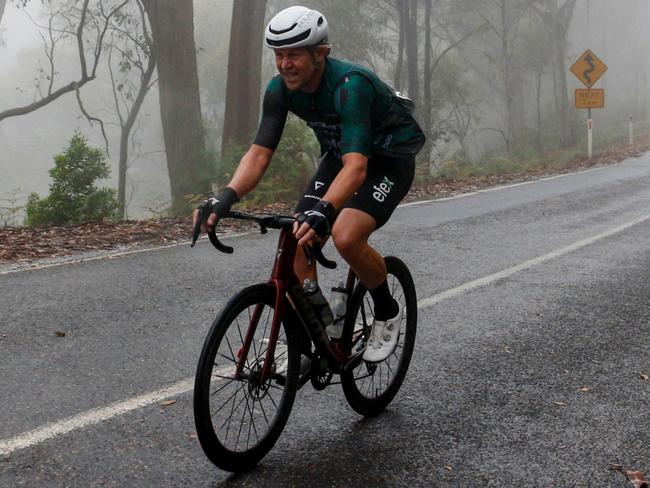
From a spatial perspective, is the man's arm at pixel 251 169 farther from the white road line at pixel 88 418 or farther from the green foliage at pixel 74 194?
the green foliage at pixel 74 194

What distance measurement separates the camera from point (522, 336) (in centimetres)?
610

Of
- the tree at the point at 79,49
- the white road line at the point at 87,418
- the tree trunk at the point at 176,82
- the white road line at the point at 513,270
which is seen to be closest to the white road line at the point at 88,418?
the white road line at the point at 87,418

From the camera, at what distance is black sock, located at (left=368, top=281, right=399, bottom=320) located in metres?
4.42

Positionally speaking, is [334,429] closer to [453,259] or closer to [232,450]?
[232,450]

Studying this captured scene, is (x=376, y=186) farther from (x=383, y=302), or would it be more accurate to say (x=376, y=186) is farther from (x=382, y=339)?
(x=382, y=339)

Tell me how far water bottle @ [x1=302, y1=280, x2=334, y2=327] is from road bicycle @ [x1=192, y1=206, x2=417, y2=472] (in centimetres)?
4

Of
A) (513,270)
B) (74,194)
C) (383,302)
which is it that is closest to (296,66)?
(383,302)

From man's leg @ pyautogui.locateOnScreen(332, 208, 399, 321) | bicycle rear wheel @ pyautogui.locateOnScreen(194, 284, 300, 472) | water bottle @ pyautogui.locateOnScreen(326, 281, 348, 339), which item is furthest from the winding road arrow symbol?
bicycle rear wheel @ pyautogui.locateOnScreen(194, 284, 300, 472)

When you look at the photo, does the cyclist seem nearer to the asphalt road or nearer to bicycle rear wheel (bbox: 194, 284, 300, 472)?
bicycle rear wheel (bbox: 194, 284, 300, 472)

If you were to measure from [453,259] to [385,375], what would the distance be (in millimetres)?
4412

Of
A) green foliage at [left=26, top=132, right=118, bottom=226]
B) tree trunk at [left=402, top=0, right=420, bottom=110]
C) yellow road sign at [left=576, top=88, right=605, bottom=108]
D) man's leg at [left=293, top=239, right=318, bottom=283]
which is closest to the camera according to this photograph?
man's leg at [left=293, top=239, right=318, bottom=283]

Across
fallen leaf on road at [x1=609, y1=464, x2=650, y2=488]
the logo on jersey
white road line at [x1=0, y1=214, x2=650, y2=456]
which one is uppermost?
the logo on jersey

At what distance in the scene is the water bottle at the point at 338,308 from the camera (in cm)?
423

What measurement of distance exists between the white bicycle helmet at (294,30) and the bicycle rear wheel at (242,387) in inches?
43.1
